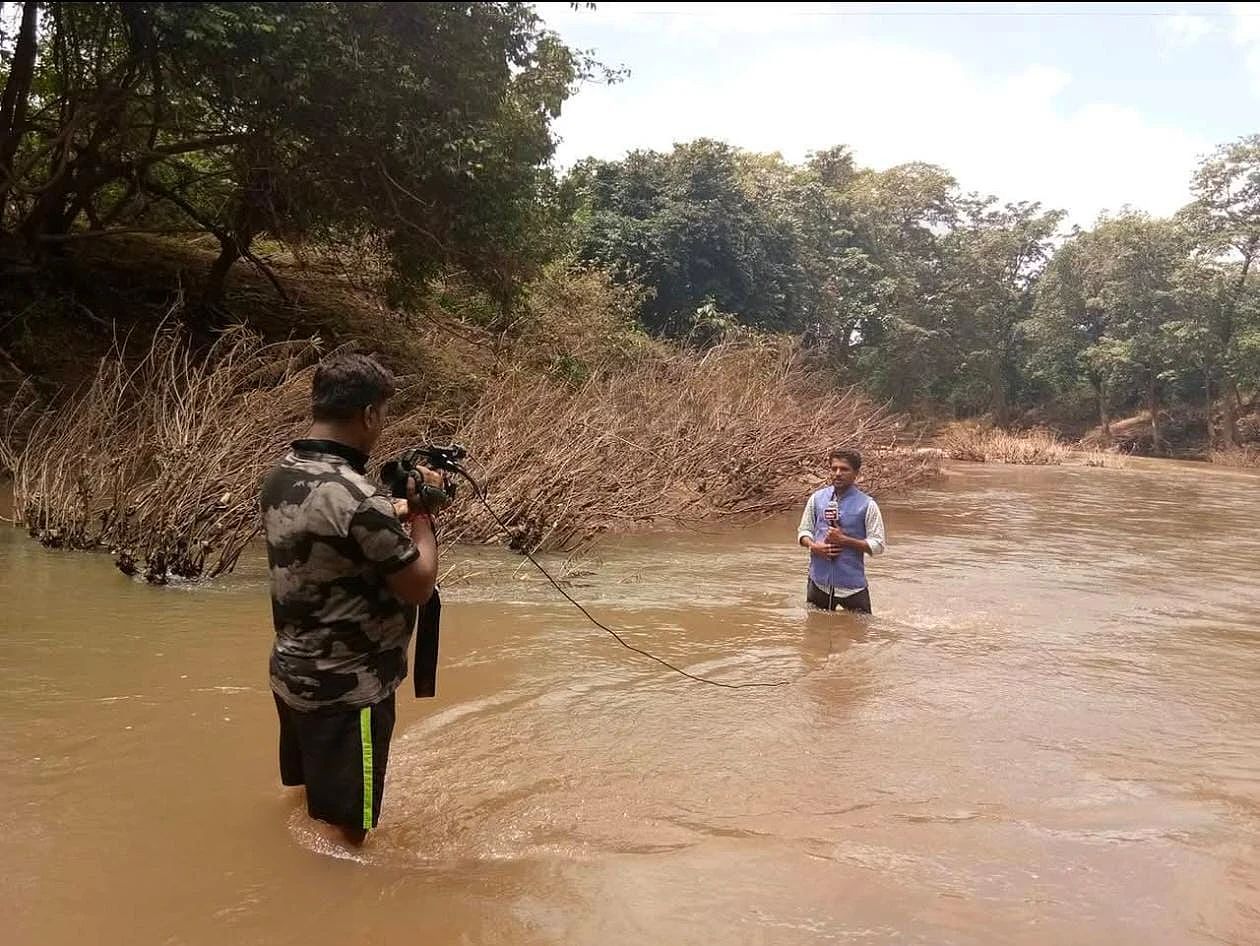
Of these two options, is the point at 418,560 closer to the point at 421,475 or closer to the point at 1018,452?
the point at 421,475

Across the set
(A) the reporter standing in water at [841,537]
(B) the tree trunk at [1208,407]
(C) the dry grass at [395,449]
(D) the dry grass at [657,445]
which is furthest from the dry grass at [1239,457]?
(A) the reporter standing in water at [841,537]

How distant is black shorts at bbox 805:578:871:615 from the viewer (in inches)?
281

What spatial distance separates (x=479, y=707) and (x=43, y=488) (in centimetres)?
527

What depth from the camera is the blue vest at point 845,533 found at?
22.1 ft

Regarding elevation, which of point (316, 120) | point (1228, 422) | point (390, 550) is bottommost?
point (390, 550)

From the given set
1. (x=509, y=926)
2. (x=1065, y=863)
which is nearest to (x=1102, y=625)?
(x=1065, y=863)

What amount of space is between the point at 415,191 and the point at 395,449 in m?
4.58

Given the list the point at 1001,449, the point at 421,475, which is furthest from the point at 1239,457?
the point at 421,475

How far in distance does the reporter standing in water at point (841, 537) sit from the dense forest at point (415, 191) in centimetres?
696

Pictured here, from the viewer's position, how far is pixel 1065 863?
343cm

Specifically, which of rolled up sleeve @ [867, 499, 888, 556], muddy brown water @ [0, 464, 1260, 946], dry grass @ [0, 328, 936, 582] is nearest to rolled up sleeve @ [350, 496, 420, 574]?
muddy brown water @ [0, 464, 1260, 946]

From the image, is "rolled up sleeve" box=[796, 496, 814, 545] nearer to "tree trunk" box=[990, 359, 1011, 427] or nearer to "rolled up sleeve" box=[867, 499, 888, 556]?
"rolled up sleeve" box=[867, 499, 888, 556]

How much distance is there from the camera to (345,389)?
2.96 meters

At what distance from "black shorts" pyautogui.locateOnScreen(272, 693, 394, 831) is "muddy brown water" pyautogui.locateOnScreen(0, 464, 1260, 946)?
246 mm
